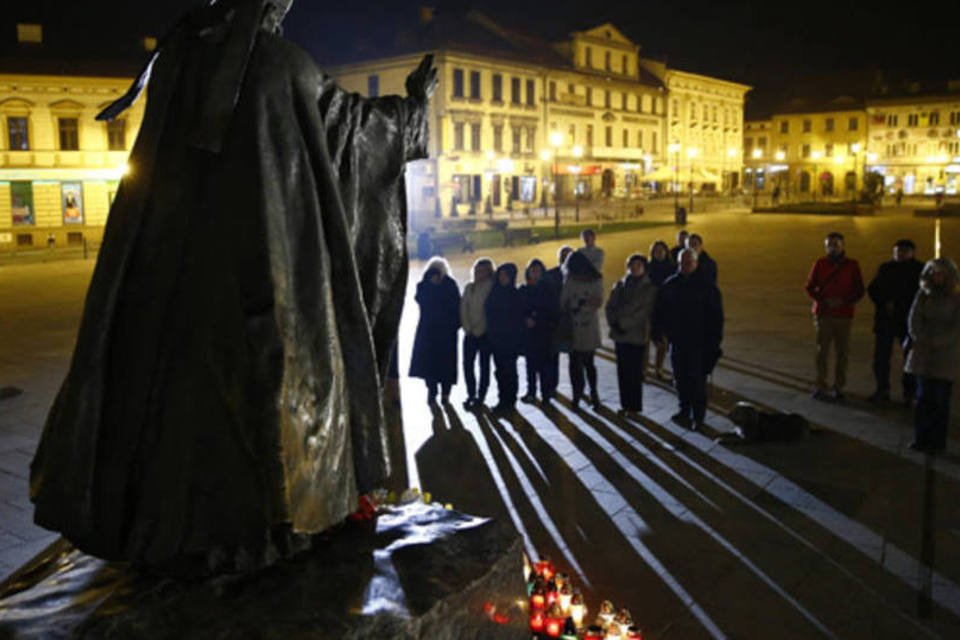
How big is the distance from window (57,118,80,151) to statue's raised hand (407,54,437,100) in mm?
39510

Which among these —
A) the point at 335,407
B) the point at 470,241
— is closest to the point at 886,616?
the point at 335,407

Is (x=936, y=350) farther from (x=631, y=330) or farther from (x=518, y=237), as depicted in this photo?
(x=518, y=237)

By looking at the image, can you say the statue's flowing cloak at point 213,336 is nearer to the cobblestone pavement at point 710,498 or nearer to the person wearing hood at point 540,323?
the cobblestone pavement at point 710,498

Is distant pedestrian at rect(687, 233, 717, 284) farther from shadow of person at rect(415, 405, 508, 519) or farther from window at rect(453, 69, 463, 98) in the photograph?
window at rect(453, 69, 463, 98)

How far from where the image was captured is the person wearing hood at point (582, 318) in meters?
9.19

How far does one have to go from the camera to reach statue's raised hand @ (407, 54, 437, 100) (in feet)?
9.34

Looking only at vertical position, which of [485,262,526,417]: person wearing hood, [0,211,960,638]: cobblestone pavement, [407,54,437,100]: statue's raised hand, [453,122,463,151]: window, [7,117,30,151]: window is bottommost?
[0,211,960,638]: cobblestone pavement

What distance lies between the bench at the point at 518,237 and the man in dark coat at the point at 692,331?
2177cm

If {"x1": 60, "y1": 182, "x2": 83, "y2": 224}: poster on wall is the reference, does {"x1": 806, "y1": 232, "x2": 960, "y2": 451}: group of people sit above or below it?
below

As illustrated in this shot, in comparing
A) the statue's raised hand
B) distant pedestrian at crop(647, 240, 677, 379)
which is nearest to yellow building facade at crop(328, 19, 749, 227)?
distant pedestrian at crop(647, 240, 677, 379)

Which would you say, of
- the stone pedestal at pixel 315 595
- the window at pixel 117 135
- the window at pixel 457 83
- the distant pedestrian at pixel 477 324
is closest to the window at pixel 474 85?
the window at pixel 457 83

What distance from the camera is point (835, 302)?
9375 mm

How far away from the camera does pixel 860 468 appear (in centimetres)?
704

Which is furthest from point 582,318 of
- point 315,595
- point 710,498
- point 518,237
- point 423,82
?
point 518,237
